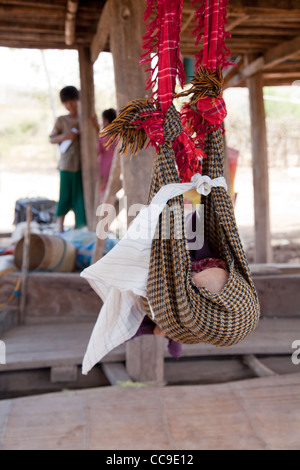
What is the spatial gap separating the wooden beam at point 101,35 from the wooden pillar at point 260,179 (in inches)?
79.2

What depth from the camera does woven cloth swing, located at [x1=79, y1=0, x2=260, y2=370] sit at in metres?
1.38

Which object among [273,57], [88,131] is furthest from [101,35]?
[273,57]

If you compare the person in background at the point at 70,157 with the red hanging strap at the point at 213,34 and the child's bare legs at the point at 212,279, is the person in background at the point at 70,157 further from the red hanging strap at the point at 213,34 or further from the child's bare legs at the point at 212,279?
the child's bare legs at the point at 212,279

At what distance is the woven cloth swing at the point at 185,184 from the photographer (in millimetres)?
1383

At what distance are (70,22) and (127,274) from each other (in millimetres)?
3146

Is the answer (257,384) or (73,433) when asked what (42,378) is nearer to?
(73,433)

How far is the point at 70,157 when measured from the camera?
4.98 m

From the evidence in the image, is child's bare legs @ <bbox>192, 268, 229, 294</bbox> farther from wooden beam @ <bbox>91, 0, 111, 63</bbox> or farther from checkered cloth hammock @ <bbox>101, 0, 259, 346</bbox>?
wooden beam @ <bbox>91, 0, 111, 63</bbox>

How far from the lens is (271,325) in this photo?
11.5 ft

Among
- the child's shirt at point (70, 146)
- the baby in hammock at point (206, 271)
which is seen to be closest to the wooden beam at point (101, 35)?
the child's shirt at point (70, 146)

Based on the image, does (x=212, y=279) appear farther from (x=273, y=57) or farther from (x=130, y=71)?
(x=273, y=57)
